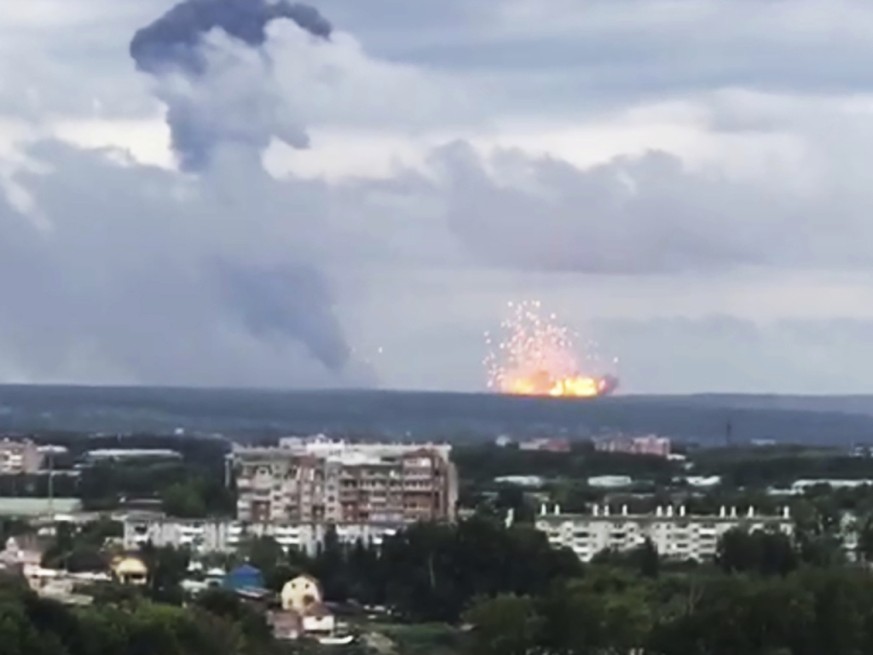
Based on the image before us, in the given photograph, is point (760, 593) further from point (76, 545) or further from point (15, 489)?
point (15, 489)

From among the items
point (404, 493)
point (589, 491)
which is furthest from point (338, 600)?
point (589, 491)

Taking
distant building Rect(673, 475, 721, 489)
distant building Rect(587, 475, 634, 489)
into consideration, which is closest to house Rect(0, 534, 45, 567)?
distant building Rect(587, 475, 634, 489)

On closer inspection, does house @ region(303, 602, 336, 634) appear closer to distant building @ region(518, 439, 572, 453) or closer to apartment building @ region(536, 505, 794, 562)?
apartment building @ region(536, 505, 794, 562)

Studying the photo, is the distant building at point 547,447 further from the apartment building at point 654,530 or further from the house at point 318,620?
the house at point 318,620

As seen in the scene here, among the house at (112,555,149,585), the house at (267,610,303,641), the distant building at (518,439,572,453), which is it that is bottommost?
the house at (267,610,303,641)

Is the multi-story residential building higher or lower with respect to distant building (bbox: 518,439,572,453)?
lower

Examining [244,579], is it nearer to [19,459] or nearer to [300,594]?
[300,594]
